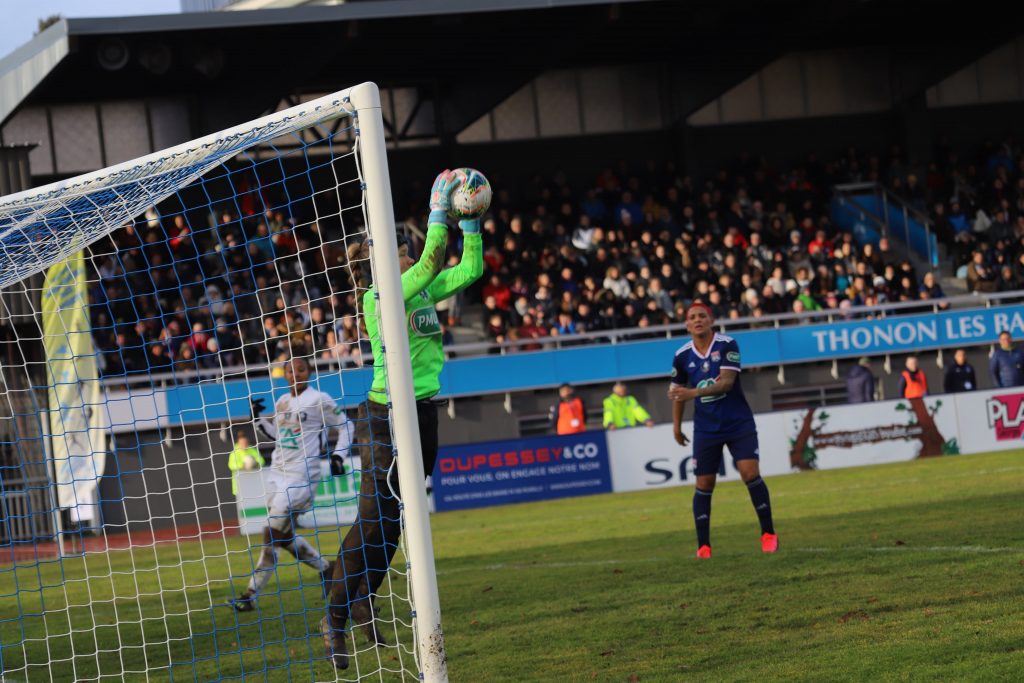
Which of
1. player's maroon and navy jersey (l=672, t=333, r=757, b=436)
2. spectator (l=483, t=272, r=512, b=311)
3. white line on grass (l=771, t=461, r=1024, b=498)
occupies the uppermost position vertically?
spectator (l=483, t=272, r=512, b=311)

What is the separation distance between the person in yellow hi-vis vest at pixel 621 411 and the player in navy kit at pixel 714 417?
10.9 metres

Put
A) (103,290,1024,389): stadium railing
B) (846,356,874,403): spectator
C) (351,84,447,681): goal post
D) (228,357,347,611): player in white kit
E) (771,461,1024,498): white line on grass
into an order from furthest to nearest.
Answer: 1. (103,290,1024,389): stadium railing
2. (846,356,874,403): spectator
3. (771,461,1024,498): white line on grass
4. (228,357,347,611): player in white kit
5. (351,84,447,681): goal post

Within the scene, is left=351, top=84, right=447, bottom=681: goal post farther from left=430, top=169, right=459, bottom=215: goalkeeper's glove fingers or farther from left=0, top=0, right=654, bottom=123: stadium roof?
left=0, top=0, right=654, bottom=123: stadium roof

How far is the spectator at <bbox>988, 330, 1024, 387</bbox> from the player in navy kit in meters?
13.2

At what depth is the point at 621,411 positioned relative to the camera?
2170 centimetres

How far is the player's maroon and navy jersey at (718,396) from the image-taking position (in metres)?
10.5

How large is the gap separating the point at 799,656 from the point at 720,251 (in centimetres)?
2193

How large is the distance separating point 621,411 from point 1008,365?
6.61 metres

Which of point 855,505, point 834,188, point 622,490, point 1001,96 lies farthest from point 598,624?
point 1001,96

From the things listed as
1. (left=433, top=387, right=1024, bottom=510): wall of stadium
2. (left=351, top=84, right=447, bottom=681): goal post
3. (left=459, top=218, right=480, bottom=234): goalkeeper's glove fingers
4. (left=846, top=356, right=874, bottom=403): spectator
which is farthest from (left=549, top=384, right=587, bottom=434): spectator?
(left=351, top=84, right=447, bottom=681): goal post

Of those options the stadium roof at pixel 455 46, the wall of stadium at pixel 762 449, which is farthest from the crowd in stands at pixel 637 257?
the wall of stadium at pixel 762 449

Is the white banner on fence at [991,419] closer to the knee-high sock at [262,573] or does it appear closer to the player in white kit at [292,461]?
the player in white kit at [292,461]

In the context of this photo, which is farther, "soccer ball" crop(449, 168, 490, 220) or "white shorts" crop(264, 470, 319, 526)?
"white shorts" crop(264, 470, 319, 526)

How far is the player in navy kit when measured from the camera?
10469 millimetres
